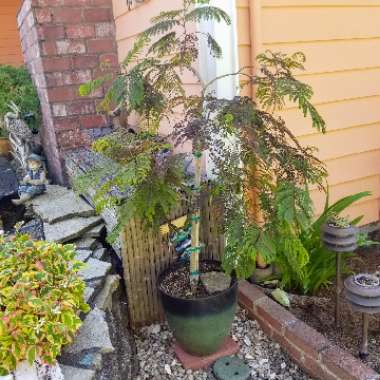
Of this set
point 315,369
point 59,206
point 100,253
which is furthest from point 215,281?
point 59,206

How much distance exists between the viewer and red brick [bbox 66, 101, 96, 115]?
339cm

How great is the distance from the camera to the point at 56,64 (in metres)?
3.27

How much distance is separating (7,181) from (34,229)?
0.95m

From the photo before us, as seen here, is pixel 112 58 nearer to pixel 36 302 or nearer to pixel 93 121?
pixel 93 121

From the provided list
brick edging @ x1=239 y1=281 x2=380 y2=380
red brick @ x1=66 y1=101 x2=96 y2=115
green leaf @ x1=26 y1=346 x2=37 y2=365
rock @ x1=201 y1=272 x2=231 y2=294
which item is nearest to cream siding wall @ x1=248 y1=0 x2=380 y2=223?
brick edging @ x1=239 y1=281 x2=380 y2=380

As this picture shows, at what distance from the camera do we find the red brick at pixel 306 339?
1957 millimetres

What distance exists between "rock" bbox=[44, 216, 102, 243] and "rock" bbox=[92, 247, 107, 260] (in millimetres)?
171

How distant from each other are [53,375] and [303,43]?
7.40 ft

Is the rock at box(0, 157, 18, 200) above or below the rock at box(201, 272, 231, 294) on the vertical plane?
above

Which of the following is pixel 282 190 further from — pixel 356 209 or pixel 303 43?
pixel 356 209

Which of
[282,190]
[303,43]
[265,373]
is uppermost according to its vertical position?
[303,43]

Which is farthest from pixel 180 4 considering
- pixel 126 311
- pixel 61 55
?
pixel 126 311

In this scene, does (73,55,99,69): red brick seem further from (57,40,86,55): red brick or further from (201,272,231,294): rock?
(201,272,231,294): rock

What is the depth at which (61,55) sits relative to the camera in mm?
3275
